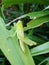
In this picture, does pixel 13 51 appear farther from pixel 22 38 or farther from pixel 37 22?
pixel 37 22

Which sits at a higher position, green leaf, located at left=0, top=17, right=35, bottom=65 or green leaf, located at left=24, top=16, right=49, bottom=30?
green leaf, located at left=0, top=17, right=35, bottom=65

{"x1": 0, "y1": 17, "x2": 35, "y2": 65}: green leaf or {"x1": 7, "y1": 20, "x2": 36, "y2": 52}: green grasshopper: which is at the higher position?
{"x1": 7, "y1": 20, "x2": 36, "y2": 52}: green grasshopper

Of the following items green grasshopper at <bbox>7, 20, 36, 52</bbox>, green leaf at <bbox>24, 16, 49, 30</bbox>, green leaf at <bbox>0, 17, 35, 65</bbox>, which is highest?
green grasshopper at <bbox>7, 20, 36, 52</bbox>

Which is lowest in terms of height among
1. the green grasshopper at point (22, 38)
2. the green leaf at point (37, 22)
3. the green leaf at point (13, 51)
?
the green leaf at point (37, 22)

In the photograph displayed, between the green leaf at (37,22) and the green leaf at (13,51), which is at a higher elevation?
the green leaf at (13,51)

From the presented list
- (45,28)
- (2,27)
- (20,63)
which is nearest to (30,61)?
(20,63)

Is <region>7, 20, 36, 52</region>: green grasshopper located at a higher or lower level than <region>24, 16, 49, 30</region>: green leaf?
higher

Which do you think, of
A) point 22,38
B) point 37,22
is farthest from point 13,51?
point 37,22

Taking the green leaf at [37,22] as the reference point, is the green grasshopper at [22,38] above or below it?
above
